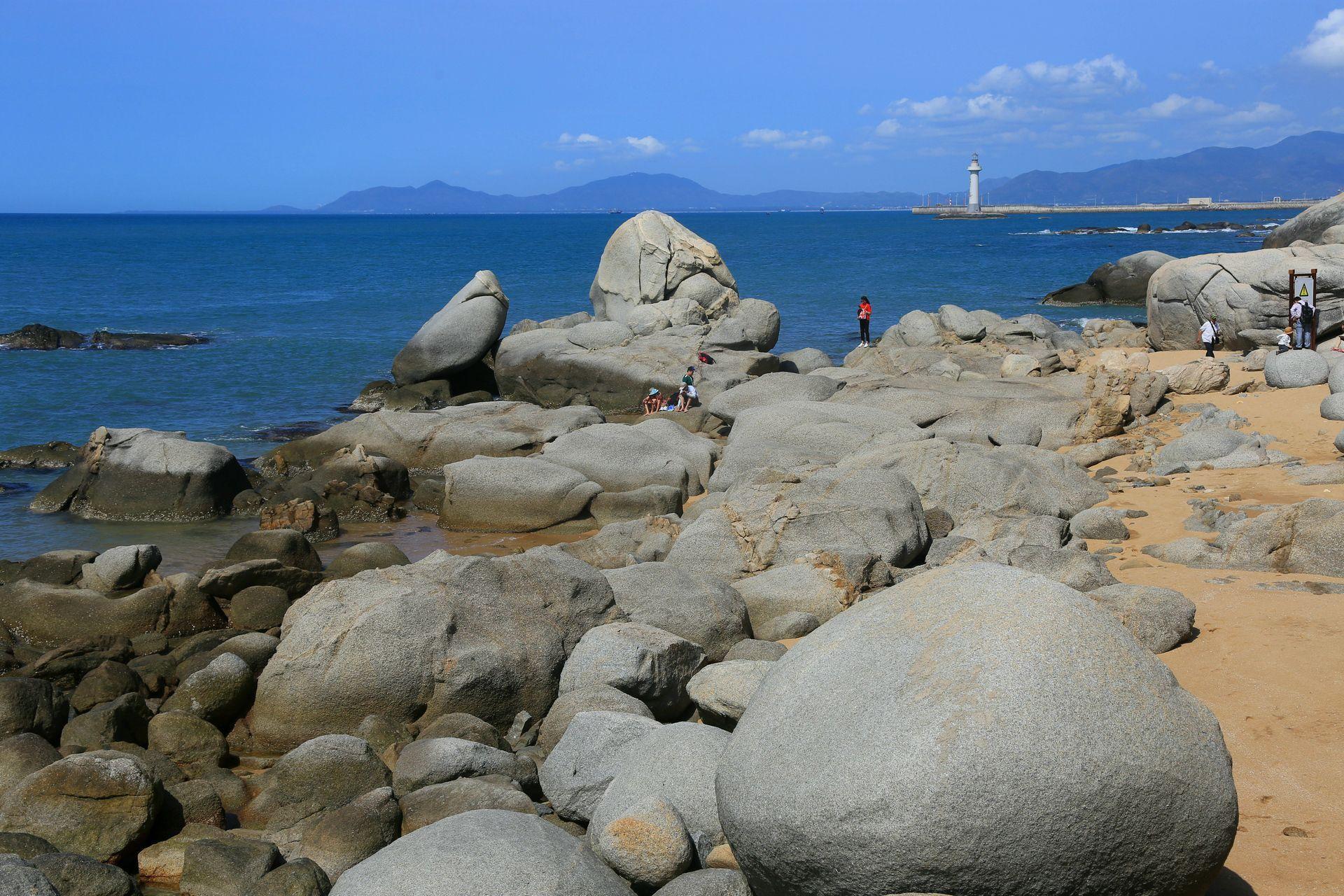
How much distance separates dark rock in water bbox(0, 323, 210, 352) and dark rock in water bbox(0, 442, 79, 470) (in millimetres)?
16896

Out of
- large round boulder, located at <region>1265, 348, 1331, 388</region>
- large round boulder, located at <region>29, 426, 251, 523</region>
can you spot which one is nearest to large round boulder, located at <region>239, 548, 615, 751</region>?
large round boulder, located at <region>29, 426, 251, 523</region>

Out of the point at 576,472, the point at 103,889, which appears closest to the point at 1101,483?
the point at 576,472

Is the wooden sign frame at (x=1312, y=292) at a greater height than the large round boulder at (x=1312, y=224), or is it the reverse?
the large round boulder at (x=1312, y=224)

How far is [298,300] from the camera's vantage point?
2232 inches

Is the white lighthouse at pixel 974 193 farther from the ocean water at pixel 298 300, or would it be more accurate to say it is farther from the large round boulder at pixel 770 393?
the large round boulder at pixel 770 393

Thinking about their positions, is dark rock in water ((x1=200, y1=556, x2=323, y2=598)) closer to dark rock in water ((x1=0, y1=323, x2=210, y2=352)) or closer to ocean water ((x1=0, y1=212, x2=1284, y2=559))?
ocean water ((x1=0, y1=212, x2=1284, y2=559))

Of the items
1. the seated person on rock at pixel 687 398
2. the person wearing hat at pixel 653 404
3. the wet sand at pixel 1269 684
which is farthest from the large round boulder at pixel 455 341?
the wet sand at pixel 1269 684

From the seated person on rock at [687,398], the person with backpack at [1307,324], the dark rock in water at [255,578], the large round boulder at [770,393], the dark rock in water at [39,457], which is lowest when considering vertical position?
the dark rock in water at [39,457]

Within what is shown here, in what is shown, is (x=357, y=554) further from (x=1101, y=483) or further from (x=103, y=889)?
(x=1101, y=483)

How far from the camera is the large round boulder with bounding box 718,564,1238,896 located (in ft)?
14.9

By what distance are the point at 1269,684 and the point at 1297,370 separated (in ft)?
43.7

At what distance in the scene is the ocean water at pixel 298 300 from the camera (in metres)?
26.2

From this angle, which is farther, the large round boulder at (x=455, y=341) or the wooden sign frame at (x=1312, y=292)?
the large round boulder at (x=455, y=341)

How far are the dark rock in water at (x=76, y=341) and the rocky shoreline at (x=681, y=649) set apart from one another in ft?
57.4
